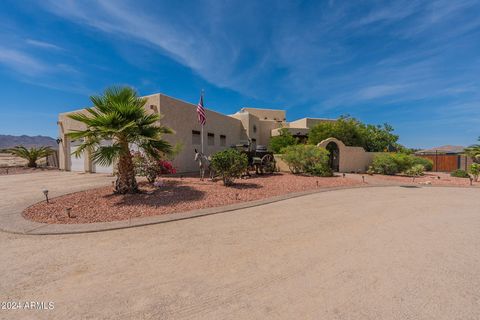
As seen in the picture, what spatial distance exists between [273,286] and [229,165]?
6668 millimetres

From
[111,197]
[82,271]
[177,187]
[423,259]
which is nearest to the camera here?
[82,271]

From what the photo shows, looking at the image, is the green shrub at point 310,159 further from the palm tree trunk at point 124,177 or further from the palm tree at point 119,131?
the palm tree trunk at point 124,177

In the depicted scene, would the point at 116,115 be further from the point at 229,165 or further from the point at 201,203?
the point at 229,165

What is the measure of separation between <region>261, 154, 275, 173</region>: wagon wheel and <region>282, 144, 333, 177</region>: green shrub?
1.14m

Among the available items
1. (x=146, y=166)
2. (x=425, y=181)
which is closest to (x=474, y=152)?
(x=425, y=181)

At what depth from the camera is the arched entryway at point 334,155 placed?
16.7m

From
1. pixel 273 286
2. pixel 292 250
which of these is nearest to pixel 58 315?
pixel 273 286

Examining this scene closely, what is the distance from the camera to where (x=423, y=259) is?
325 centimetres

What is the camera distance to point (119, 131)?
586cm

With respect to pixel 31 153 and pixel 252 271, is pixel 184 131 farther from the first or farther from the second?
pixel 31 153

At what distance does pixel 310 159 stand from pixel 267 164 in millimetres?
2962

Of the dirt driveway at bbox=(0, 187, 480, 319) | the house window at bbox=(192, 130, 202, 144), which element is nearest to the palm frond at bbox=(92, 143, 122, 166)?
the dirt driveway at bbox=(0, 187, 480, 319)

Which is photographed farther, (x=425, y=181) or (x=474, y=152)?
(x=474, y=152)

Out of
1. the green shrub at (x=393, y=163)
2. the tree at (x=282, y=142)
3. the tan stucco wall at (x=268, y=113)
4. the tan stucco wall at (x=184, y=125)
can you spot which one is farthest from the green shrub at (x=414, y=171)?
the tan stucco wall at (x=268, y=113)
